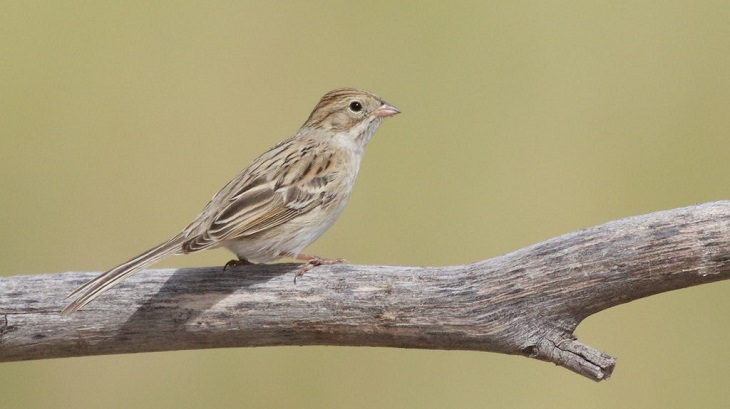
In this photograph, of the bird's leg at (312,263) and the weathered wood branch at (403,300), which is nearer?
the weathered wood branch at (403,300)

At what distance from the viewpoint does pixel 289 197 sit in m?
5.23

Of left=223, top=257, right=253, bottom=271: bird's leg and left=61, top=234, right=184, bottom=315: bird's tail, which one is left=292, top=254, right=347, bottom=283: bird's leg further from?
left=61, top=234, right=184, bottom=315: bird's tail

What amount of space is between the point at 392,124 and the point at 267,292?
15.0 ft

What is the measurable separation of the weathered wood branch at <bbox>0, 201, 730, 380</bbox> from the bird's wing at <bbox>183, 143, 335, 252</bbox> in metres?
0.23

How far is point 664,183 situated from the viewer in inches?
328

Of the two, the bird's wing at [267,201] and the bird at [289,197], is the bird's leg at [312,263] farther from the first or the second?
the bird's wing at [267,201]

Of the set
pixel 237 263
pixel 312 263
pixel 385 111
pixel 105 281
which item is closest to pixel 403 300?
pixel 312 263

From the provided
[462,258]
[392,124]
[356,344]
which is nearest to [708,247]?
[356,344]

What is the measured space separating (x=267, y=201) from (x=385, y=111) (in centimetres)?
109

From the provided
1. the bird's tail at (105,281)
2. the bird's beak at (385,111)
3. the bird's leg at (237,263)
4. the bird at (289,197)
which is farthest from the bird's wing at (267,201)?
the bird's beak at (385,111)

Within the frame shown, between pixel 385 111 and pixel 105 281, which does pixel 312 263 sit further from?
pixel 385 111

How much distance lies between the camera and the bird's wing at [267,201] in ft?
15.9

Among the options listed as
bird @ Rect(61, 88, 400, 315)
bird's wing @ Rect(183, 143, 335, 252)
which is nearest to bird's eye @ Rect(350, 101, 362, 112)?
bird @ Rect(61, 88, 400, 315)

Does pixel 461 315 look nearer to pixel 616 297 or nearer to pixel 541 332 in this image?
pixel 541 332
